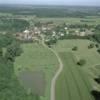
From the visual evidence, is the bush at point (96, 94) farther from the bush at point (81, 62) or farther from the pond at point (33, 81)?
the bush at point (81, 62)

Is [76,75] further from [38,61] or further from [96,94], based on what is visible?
[38,61]

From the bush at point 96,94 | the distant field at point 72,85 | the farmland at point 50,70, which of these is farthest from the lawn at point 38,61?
the bush at point 96,94

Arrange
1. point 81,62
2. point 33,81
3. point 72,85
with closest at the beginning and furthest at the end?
point 72,85
point 33,81
point 81,62

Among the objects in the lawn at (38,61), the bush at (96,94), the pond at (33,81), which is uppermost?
the bush at (96,94)

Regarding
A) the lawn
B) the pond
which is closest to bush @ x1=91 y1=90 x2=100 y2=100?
the lawn

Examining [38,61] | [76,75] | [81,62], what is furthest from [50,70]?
[81,62]

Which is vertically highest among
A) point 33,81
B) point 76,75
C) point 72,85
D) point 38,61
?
point 72,85
